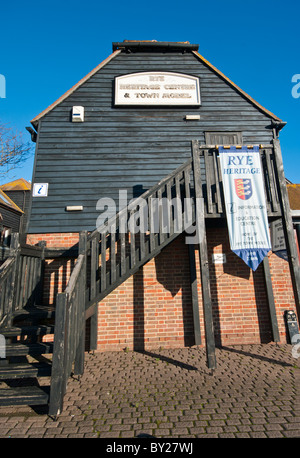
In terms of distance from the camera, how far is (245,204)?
193 inches

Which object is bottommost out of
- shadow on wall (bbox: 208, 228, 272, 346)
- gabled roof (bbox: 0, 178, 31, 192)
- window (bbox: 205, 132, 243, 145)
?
shadow on wall (bbox: 208, 228, 272, 346)

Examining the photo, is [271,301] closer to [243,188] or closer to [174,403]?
[243,188]

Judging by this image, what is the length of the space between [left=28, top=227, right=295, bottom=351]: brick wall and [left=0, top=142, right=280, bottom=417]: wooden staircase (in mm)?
402

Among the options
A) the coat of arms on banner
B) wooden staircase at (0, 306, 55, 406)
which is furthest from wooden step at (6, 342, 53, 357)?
the coat of arms on banner

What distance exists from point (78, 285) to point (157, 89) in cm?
618

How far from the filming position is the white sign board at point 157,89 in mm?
6953

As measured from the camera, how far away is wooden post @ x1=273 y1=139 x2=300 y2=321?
4707 millimetres

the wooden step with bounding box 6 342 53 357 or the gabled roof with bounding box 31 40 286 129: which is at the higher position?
the gabled roof with bounding box 31 40 286 129

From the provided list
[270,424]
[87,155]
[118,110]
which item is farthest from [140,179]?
[270,424]

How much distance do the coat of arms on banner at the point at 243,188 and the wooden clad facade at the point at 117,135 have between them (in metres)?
2.04

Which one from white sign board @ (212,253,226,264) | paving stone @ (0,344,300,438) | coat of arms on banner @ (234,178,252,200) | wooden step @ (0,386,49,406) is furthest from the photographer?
white sign board @ (212,253,226,264)

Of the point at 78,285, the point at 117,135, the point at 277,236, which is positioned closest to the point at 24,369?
the point at 78,285

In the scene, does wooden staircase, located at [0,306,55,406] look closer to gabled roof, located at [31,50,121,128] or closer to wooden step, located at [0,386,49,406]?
wooden step, located at [0,386,49,406]

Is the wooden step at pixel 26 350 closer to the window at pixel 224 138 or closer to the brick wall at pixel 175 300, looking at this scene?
the brick wall at pixel 175 300
